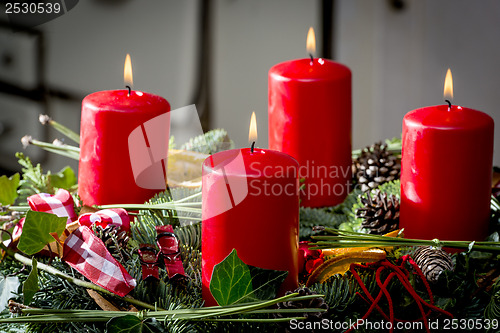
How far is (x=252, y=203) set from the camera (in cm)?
48

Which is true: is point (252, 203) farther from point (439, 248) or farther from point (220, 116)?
point (220, 116)

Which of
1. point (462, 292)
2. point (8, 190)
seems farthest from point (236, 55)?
point (462, 292)

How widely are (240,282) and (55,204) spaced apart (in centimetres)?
25

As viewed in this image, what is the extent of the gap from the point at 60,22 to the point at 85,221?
4.09 feet

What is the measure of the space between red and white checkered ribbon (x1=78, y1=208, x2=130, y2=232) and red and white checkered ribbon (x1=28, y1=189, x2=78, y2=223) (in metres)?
0.03

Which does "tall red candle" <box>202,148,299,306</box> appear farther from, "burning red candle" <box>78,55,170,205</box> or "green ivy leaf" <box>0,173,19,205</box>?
"green ivy leaf" <box>0,173,19,205</box>

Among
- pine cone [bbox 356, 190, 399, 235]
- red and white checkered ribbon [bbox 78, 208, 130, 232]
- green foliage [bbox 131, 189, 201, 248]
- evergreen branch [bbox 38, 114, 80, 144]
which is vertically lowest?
pine cone [bbox 356, 190, 399, 235]

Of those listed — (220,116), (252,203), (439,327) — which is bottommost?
(220,116)

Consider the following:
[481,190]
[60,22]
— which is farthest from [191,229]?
[60,22]

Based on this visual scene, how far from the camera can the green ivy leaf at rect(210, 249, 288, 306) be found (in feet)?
1.51

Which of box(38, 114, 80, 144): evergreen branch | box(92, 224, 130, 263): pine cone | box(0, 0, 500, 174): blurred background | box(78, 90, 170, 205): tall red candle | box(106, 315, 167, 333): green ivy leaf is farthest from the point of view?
box(0, 0, 500, 174): blurred background

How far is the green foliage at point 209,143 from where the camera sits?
0.83 meters

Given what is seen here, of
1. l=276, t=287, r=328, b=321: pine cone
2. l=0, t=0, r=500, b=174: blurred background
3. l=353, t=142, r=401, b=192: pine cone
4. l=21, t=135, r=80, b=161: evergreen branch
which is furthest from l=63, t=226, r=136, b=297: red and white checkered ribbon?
l=0, t=0, r=500, b=174: blurred background

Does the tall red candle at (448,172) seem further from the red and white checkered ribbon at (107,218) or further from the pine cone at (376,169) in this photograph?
the red and white checkered ribbon at (107,218)
